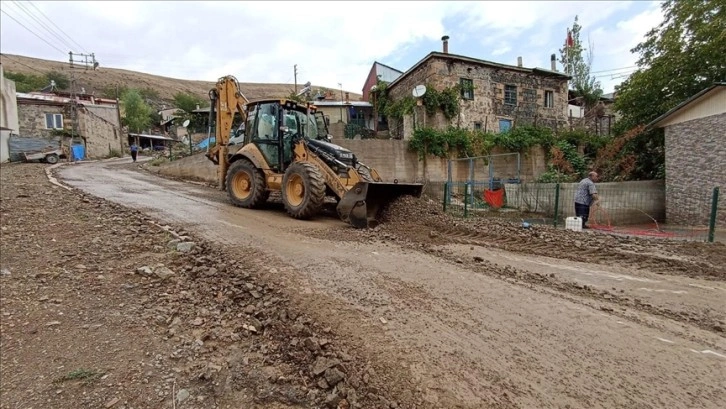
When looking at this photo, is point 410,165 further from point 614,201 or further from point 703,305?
point 703,305

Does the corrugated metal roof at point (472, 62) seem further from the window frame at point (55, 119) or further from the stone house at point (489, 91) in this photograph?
the window frame at point (55, 119)

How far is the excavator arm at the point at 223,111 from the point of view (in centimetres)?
1051

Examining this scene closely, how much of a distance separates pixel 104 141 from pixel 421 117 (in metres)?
30.6

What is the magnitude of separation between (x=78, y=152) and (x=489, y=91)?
98.0ft

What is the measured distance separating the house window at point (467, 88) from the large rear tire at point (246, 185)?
16238mm

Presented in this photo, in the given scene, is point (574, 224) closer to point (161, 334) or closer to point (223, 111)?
point (161, 334)

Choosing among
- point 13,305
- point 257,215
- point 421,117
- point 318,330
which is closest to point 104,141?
point 421,117

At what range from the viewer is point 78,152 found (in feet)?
94.1

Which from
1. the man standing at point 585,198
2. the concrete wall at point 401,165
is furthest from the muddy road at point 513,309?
the concrete wall at point 401,165

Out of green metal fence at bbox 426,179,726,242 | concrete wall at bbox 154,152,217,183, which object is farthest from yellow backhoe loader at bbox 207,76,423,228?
concrete wall at bbox 154,152,217,183

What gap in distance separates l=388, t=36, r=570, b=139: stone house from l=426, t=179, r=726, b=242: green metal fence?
32.5 feet

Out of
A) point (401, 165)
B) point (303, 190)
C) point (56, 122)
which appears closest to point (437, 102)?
point (401, 165)

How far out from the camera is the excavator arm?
1051cm

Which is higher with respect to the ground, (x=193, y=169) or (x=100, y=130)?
(x=100, y=130)
